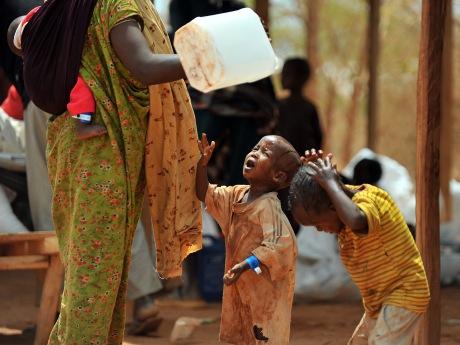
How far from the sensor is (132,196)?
12.3ft

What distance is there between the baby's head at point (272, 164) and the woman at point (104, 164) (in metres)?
0.52

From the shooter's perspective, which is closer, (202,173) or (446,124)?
(202,173)

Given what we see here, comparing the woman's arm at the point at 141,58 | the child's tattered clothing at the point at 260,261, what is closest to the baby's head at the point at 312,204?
the child's tattered clothing at the point at 260,261

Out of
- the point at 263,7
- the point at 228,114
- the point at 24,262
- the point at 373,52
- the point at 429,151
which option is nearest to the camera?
the point at 429,151

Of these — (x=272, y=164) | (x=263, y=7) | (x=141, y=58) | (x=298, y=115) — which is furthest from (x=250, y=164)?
(x=298, y=115)

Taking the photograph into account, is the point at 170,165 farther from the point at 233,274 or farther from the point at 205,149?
the point at 233,274

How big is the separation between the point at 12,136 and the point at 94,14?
8.82 ft

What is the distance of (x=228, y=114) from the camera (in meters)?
7.34

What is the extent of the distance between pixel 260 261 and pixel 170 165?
56cm

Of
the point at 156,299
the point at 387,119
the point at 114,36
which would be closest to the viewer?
the point at 114,36

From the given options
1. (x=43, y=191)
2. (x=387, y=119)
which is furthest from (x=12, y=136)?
(x=387, y=119)

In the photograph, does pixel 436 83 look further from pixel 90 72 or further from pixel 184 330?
pixel 184 330

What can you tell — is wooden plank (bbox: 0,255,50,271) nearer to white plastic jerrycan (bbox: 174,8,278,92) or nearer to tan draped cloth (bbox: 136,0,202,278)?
tan draped cloth (bbox: 136,0,202,278)

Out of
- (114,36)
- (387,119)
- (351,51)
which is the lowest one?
(387,119)
